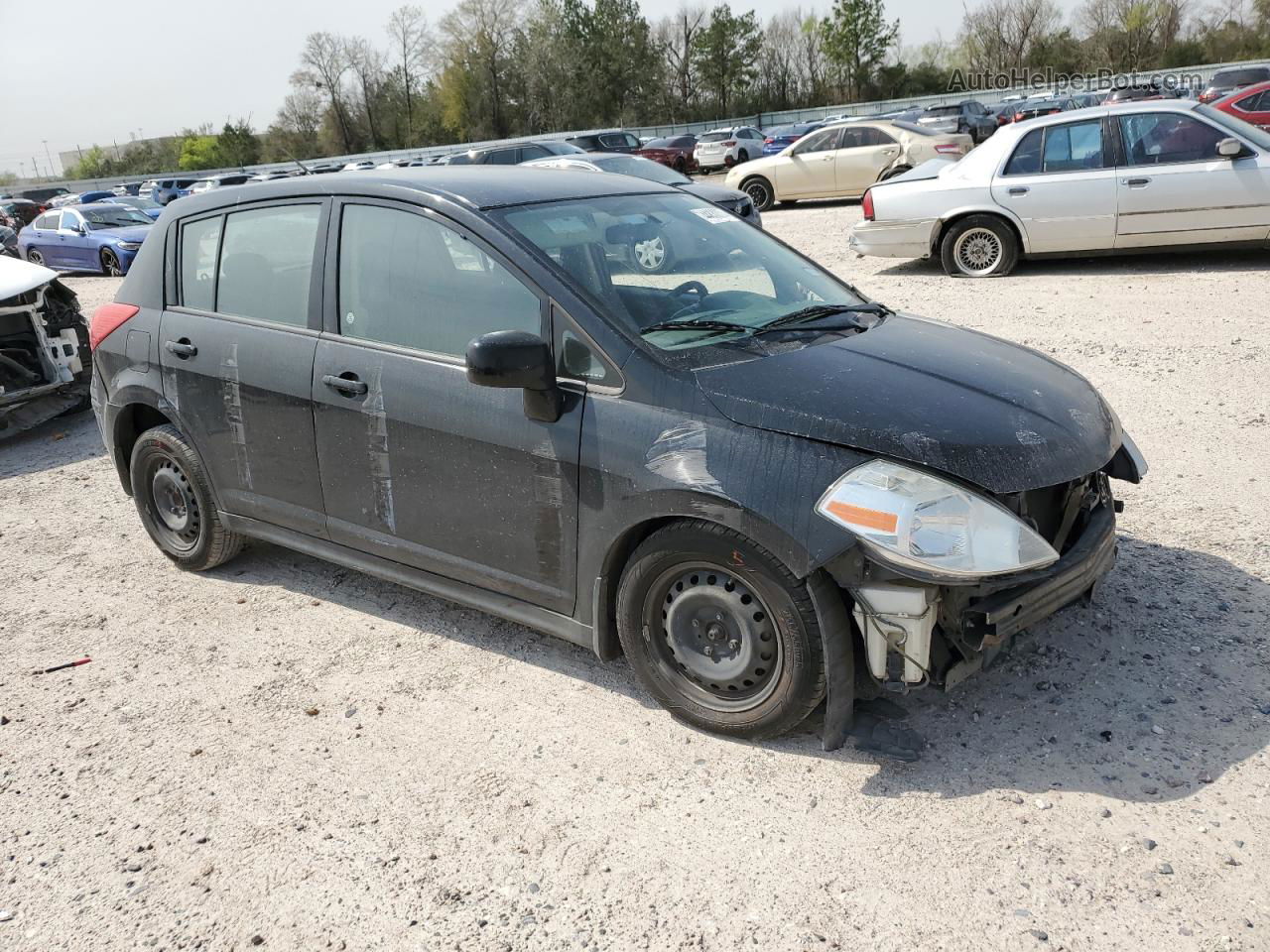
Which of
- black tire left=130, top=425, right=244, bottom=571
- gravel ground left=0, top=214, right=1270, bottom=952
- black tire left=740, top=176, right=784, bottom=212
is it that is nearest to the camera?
gravel ground left=0, top=214, right=1270, bottom=952

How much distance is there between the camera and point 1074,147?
1053cm

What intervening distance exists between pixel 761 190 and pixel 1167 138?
10997 millimetres

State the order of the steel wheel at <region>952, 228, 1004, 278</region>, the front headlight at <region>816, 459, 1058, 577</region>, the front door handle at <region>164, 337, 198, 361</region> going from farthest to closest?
the steel wheel at <region>952, 228, 1004, 278</region> → the front door handle at <region>164, 337, 198, 361</region> → the front headlight at <region>816, 459, 1058, 577</region>

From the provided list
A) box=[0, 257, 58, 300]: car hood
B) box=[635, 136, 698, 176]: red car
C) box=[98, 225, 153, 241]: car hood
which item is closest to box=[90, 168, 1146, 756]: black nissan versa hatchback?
box=[0, 257, 58, 300]: car hood

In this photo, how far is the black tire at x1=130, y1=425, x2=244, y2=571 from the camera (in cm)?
482

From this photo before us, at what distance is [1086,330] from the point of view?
8.52m

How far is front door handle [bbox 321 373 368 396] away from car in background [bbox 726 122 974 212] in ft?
53.0

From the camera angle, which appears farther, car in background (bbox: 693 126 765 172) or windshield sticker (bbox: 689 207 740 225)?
car in background (bbox: 693 126 765 172)

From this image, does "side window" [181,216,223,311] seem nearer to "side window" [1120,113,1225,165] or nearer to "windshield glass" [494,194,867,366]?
"windshield glass" [494,194,867,366]

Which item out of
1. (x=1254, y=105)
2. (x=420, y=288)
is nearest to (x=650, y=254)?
(x=420, y=288)

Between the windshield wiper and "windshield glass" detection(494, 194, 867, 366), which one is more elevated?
"windshield glass" detection(494, 194, 867, 366)

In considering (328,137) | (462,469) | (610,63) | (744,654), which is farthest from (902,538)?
(328,137)

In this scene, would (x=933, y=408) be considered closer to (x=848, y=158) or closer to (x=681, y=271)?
(x=681, y=271)

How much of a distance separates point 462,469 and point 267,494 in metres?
1.23
